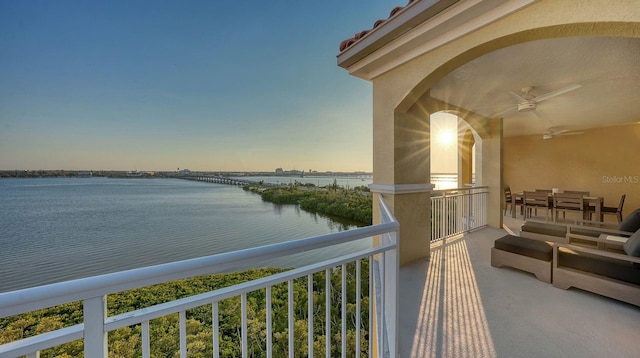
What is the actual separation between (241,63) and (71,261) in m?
9.65

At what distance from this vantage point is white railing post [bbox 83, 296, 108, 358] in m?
0.76

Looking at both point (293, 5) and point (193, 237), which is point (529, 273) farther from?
point (193, 237)

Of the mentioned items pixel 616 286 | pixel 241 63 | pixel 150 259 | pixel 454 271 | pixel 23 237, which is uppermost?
pixel 241 63

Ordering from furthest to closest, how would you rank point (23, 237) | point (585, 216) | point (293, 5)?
point (23, 237) < point (293, 5) < point (585, 216)

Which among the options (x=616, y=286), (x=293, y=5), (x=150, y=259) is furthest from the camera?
(x=150, y=259)

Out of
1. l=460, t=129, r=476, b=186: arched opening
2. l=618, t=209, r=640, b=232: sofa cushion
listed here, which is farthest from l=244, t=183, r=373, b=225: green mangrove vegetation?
l=618, t=209, r=640, b=232: sofa cushion

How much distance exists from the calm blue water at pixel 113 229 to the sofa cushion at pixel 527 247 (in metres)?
5.79

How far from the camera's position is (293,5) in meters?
7.37

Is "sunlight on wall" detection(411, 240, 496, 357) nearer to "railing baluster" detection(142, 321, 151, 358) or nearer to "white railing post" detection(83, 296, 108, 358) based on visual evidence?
"railing baluster" detection(142, 321, 151, 358)

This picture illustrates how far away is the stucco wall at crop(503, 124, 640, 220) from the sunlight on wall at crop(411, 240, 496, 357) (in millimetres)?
8147

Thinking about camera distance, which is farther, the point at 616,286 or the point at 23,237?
the point at 23,237

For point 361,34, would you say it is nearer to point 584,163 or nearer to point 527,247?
point 527,247

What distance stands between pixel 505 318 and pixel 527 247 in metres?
1.41

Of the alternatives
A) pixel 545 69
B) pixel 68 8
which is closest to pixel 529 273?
pixel 545 69
